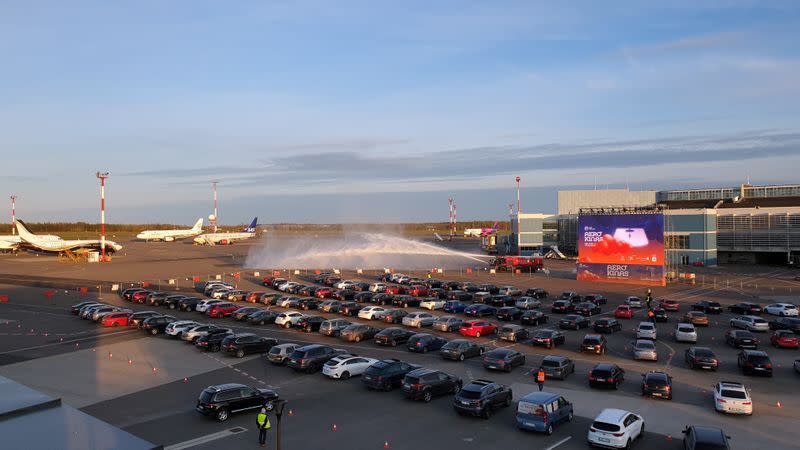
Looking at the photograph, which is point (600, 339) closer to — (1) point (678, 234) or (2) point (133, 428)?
(2) point (133, 428)

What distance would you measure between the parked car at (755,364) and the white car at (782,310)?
21653 mm

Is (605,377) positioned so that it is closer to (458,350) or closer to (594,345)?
(594,345)

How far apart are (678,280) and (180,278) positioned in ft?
200

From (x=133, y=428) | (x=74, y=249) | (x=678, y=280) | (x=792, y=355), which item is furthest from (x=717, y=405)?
(x=74, y=249)

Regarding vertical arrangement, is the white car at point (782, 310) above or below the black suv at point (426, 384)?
below

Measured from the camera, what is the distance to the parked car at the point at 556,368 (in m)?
27.3

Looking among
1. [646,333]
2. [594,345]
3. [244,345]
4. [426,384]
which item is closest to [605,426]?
[426,384]

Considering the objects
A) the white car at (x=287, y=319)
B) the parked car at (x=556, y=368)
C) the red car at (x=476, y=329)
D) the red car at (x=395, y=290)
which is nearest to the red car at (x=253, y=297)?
the white car at (x=287, y=319)

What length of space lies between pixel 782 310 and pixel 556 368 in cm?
3044

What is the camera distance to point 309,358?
28719mm

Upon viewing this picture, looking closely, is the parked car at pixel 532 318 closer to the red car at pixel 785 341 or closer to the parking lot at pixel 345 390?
the parking lot at pixel 345 390

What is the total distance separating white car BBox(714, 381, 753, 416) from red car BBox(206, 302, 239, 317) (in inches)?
1371

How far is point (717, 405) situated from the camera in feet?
73.3

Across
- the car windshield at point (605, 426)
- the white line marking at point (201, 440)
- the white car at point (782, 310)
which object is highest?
the car windshield at point (605, 426)
